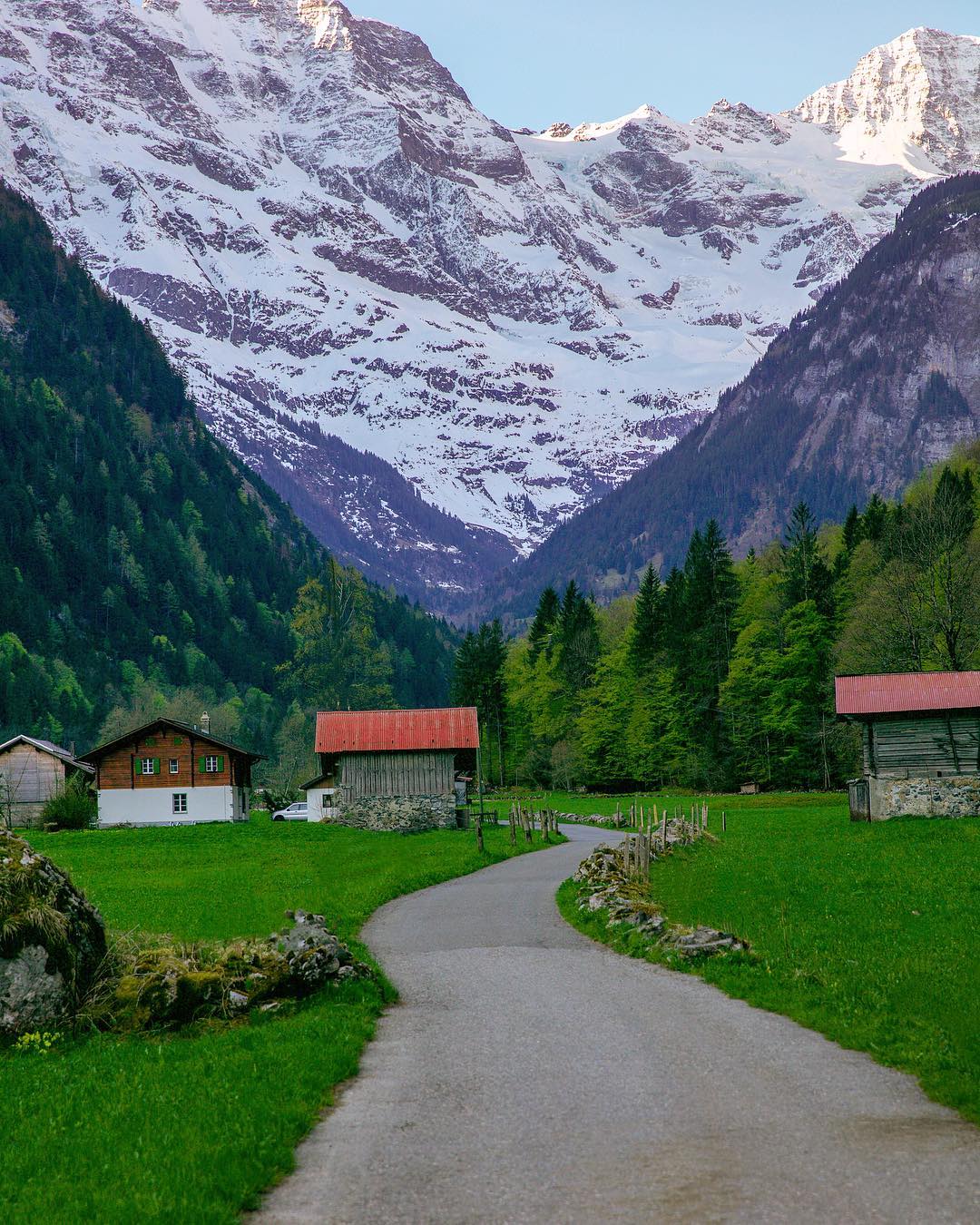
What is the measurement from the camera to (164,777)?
3189 inches

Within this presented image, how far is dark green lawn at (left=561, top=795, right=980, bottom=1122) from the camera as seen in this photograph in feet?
46.9

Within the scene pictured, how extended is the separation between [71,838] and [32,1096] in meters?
53.6

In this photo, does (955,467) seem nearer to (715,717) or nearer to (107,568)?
(715,717)

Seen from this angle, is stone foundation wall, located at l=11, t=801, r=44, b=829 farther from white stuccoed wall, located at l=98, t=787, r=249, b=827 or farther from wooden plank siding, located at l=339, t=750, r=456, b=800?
wooden plank siding, located at l=339, t=750, r=456, b=800

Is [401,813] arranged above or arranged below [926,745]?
below

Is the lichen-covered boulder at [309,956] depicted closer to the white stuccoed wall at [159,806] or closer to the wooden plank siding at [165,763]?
the white stuccoed wall at [159,806]

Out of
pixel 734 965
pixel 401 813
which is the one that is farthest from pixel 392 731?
pixel 734 965

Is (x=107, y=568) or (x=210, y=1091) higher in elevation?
(x=107, y=568)

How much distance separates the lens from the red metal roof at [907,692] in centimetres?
5144

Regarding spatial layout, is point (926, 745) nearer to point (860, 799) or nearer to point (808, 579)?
point (860, 799)

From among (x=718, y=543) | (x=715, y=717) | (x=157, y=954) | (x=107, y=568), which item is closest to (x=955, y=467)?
(x=718, y=543)

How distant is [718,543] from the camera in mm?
105188

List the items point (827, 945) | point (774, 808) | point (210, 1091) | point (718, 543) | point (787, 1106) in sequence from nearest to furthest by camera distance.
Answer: point (787, 1106) → point (210, 1091) → point (827, 945) → point (774, 808) → point (718, 543)

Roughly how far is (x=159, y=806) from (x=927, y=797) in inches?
2051
